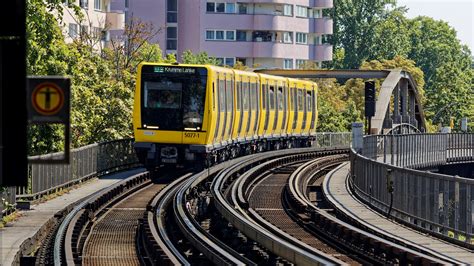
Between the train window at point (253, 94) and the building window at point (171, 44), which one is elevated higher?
the building window at point (171, 44)

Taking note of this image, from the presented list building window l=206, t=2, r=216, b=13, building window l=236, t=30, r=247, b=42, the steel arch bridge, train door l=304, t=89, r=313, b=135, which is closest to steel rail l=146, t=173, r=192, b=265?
train door l=304, t=89, r=313, b=135

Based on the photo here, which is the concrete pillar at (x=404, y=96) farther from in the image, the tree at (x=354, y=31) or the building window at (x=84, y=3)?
the tree at (x=354, y=31)

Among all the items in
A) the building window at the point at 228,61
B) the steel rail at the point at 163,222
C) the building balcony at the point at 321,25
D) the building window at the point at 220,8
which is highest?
the building window at the point at 220,8

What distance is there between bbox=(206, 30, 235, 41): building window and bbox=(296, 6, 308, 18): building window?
9.44m

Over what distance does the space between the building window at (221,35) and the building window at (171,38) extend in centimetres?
291

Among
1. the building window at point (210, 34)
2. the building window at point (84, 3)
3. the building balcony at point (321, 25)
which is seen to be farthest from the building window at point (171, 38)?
the building window at point (84, 3)

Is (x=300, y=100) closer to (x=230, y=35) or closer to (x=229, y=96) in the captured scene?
(x=229, y=96)

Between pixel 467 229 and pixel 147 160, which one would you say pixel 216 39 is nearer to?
pixel 147 160

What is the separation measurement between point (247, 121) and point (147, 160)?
28.3 ft

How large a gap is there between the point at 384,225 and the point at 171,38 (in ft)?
324

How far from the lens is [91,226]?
2677cm

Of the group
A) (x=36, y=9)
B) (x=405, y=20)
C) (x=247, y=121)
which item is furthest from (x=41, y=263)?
(x=405, y=20)

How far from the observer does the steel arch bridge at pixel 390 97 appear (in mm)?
76188

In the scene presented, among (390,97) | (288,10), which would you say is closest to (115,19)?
Result: (390,97)
